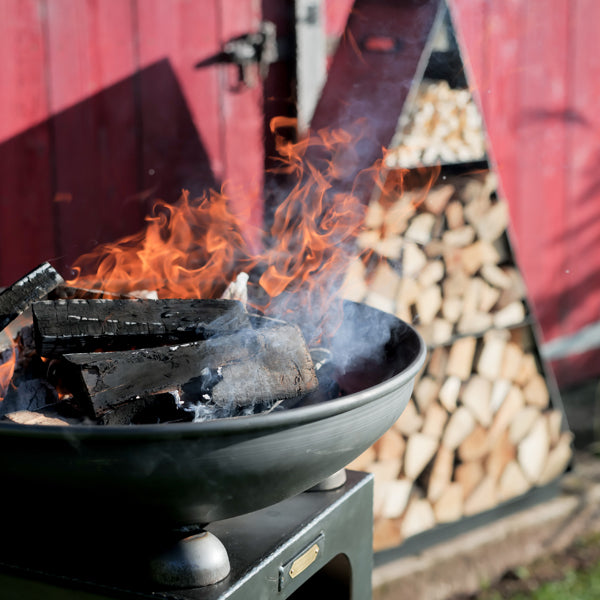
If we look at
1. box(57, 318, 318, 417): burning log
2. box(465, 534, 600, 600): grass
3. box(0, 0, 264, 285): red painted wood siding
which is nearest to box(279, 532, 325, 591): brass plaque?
box(57, 318, 318, 417): burning log

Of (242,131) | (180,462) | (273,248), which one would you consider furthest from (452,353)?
(180,462)

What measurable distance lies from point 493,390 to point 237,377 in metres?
1.78

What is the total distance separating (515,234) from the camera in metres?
3.71

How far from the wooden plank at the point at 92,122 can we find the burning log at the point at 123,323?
4.13 ft

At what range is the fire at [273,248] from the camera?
6.15 feet

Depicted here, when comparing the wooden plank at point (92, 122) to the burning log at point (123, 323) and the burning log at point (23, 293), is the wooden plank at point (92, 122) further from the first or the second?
the burning log at point (123, 323)

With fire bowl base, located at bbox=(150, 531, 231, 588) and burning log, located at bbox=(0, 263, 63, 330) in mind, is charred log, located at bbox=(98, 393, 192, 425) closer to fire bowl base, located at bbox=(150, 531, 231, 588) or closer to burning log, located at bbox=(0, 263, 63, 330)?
fire bowl base, located at bbox=(150, 531, 231, 588)

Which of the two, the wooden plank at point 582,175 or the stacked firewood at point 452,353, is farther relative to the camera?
the wooden plank at point 582,175

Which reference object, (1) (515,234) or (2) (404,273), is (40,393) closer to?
(2) (404,273)

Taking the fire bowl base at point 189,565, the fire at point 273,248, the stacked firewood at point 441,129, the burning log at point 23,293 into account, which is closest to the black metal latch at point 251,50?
the fire at point 273,248

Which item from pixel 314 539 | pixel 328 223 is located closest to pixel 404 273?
pixel 328 223

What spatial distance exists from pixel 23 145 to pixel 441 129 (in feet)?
4.71

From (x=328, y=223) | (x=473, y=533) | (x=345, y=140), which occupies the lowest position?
(x=473, y=533)

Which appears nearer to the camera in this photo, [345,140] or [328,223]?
[328,223]
